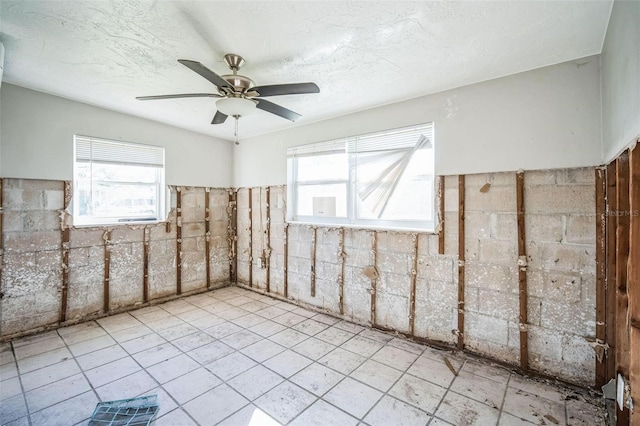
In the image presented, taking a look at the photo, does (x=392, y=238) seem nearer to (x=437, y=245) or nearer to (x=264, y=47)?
(x=437, y=245)

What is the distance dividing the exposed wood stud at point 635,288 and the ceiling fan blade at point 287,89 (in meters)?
1.86

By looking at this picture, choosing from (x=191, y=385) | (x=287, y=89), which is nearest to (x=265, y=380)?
(x=191, y=385)

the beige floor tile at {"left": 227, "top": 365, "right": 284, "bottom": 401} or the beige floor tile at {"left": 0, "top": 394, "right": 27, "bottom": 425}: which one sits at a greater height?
the beige floor tile at {"left": 0, "top": 394, "right": 27, "bottom": 425}

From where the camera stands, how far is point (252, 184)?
4801 mm

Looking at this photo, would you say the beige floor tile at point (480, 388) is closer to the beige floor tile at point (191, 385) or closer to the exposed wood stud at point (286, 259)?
the beige floor tile at point (191, 385)

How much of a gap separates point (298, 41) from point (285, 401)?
269 cm

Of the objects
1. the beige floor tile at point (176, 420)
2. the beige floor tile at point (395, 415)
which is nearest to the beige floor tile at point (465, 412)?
the beige floor tile at point (395, 415)

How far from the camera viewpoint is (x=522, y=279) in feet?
8.04

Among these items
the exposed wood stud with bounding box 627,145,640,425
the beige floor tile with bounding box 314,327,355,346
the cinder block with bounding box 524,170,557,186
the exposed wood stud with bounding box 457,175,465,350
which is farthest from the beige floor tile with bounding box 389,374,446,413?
the cinder block with bounding box 524,170,557,186

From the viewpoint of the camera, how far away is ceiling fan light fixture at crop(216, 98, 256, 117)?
2.23 meters

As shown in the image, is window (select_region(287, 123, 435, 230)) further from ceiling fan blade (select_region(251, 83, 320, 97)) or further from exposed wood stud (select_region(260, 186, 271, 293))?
ceiling fan blade (select_region(251, 83, 320, 97))

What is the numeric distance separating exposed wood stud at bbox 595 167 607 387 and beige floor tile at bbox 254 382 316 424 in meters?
2.24

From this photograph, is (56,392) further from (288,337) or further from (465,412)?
(465,412)

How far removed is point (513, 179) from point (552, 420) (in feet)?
6.04
